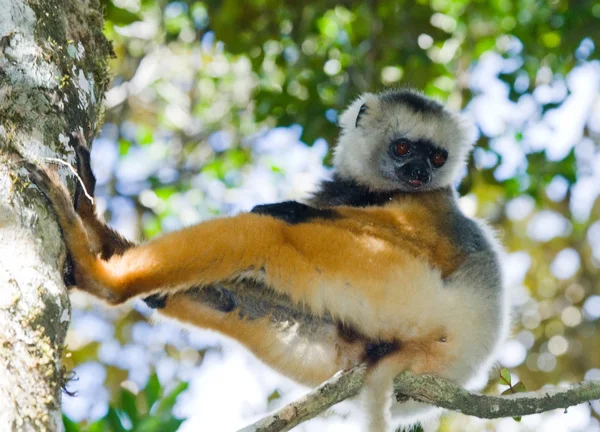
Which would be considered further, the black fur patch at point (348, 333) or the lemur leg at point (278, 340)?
the lemur leg at point (278, 340)

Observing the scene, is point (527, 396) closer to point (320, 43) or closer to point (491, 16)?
point (320, 43)

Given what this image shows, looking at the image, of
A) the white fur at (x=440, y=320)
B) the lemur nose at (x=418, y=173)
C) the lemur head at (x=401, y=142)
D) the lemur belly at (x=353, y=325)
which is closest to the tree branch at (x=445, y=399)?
the white fur at (x=440, y=320)

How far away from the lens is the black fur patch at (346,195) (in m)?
5.23

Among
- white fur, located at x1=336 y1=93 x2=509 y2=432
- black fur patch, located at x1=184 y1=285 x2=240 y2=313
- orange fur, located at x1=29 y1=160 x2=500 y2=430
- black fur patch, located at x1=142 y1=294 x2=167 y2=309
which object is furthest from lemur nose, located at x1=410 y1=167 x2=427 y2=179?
black fur patch, located at x1=142 y1=294 x2=167 y2=309

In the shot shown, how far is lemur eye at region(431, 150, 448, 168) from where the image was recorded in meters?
5.51

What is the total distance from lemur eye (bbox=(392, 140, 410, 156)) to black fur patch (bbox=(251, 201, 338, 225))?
59.1 inches

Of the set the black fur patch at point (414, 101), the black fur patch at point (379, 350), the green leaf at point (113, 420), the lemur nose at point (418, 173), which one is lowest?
the green leaf at point (113, 420)

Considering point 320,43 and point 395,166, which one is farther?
point 320,43

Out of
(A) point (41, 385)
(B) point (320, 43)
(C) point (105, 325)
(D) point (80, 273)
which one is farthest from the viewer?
(C) point (105, 325)

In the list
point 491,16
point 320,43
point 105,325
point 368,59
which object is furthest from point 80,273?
point 491,16

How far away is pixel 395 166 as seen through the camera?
17.7 ft

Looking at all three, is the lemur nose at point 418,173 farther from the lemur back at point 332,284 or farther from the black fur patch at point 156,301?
the black fur patch at point 156,301

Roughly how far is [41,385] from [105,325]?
301 inches

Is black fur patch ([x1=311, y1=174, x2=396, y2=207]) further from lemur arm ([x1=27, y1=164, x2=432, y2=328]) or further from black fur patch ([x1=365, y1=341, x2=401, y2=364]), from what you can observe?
black fur patch ([x1=365, y1=341, x2=401, y2=364])
